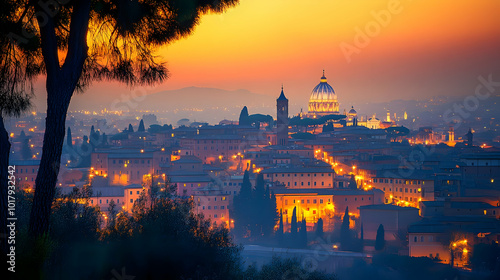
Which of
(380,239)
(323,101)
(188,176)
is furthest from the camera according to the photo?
(323,101)

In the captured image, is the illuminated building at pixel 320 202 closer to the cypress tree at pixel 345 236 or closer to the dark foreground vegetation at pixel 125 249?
the cypress tree at pixel 345 236

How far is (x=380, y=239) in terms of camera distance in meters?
17.2

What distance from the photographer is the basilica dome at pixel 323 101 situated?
58.8 meters

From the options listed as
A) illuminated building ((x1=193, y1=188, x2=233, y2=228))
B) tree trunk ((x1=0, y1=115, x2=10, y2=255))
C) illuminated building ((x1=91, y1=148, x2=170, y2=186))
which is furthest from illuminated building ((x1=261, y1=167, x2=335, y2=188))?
tree trunk ((x1=0, y1=115, x2=10, y2=255))

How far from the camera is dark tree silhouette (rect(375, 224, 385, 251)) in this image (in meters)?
17.1

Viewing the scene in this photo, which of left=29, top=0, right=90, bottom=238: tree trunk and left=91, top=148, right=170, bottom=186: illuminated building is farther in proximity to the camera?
left=91, top=148, right=170, bottom=186: illuminated building

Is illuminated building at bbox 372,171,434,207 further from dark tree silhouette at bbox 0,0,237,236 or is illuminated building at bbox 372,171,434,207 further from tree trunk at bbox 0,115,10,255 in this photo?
tree trunk at bbox 0,115,10,255

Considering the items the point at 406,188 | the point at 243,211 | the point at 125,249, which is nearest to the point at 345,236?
the point at 243,211

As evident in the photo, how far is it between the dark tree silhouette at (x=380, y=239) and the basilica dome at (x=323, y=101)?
41270mm

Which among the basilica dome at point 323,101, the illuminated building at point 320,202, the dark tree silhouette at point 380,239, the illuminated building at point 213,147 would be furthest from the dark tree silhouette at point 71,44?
the basilica dome at point 323,101

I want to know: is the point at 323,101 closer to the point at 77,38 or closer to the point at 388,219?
the point at 388,219

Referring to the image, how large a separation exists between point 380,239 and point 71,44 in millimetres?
15050

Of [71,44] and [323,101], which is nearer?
[71,44]

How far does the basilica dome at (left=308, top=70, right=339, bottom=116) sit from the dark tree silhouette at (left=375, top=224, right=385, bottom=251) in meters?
41.3
